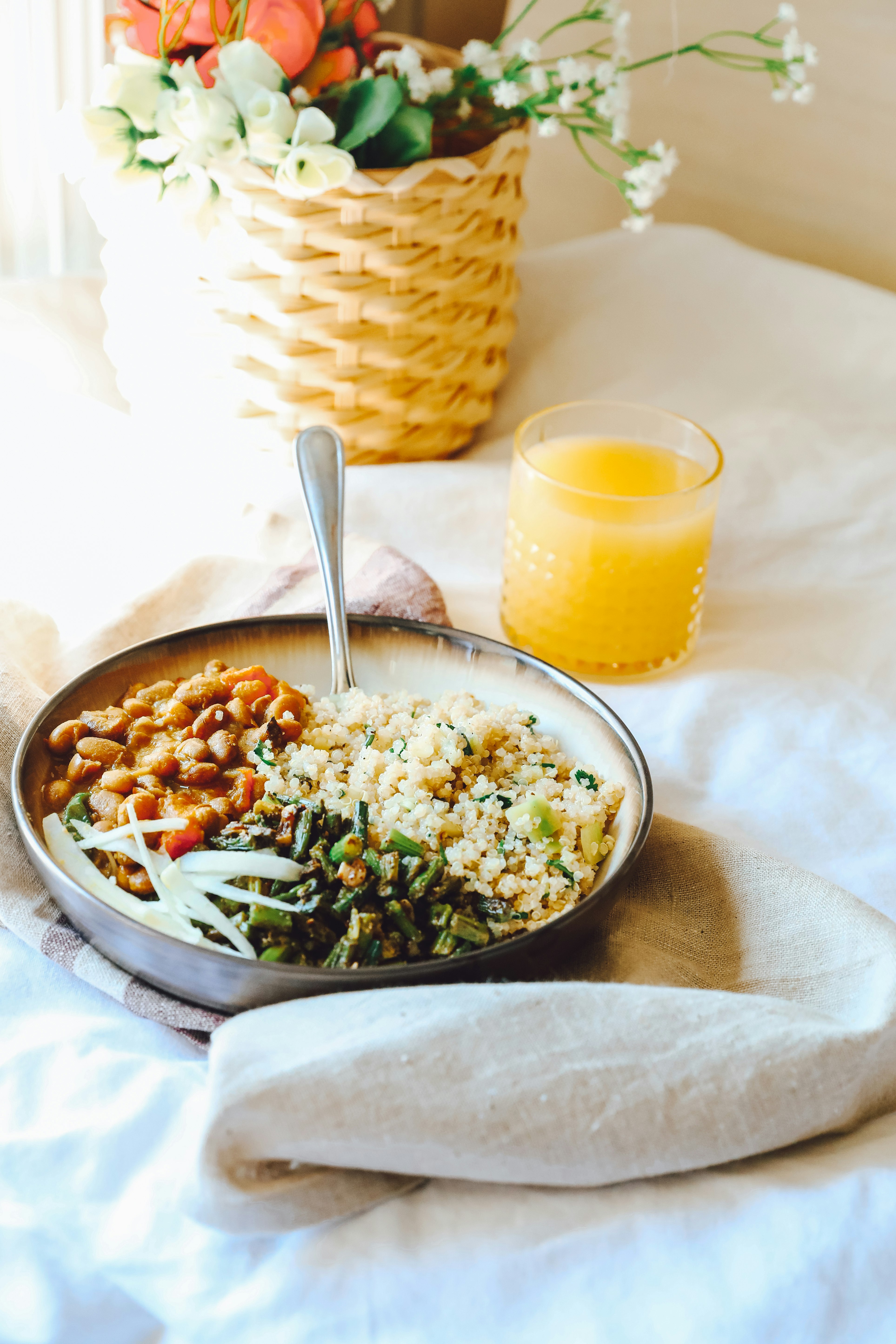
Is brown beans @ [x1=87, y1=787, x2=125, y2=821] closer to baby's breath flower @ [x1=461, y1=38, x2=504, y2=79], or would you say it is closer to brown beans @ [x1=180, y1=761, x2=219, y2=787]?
brown beans @ [x1=180, y1=761, x2=219, y2=787]

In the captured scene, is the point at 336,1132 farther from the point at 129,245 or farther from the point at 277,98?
the point at 129,245

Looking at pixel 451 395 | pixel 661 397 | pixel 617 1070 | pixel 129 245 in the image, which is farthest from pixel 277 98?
pixel 617 1070

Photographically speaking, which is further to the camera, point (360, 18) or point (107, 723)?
point (360, 18)

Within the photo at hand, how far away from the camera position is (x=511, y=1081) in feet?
2.40

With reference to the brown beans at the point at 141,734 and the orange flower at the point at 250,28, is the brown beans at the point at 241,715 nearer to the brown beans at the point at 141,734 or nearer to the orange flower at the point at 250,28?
the brown beans at the point at 141,734

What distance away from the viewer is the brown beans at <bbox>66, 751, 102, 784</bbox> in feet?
3.24

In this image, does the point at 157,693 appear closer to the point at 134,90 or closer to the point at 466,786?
the point at 466,786

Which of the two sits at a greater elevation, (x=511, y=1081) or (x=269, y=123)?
(x=269, y=123)

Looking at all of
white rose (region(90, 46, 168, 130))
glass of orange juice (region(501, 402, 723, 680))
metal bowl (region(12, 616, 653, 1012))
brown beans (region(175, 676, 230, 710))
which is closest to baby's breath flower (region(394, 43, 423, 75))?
white rose (region(90, 46, 168, 130))

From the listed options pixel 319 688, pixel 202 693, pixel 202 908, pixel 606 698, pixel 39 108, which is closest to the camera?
pixel 202 908

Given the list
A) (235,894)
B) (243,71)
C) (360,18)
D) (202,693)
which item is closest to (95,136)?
(243,71)

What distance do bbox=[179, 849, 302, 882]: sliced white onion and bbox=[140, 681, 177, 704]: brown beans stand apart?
24cm

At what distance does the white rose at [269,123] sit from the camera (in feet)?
4.11

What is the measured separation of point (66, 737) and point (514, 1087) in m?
0.51
